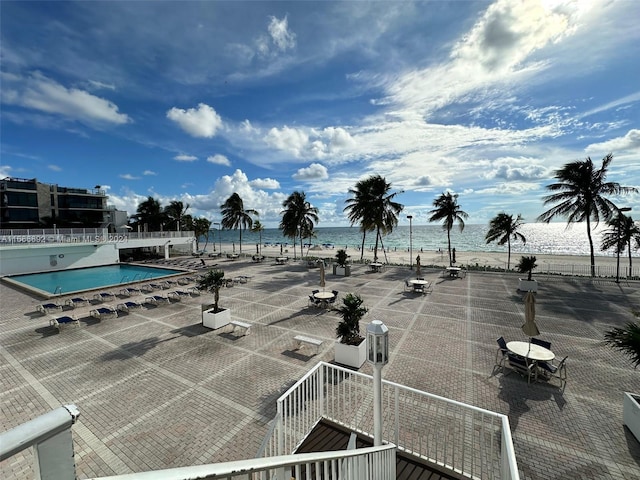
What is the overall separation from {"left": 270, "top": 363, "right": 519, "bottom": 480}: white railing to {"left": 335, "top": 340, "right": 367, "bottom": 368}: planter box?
4.96 feet

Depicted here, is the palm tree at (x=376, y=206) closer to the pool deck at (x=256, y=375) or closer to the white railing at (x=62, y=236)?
the pool deck at (x=256, y=375)

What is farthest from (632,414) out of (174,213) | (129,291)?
(174,213)

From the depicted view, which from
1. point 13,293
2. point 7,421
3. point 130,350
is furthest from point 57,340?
point 13,293

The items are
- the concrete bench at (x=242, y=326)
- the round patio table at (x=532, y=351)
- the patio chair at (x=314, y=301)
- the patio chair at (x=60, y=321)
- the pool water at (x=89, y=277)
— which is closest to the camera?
the round patio table at (x=532, y=351)

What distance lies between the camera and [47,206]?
48.5 metres

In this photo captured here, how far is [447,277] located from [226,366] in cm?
1880

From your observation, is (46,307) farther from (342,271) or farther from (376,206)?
(376,206)

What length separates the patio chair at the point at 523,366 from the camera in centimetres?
807

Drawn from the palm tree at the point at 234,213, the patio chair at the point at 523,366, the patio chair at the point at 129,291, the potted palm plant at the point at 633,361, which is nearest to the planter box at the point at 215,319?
the patio chair at the point at 129,291

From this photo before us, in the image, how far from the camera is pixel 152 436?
20.3 ft

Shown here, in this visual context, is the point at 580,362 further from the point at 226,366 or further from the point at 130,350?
the point at 130,350

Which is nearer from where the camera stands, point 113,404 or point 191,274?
point 113,404

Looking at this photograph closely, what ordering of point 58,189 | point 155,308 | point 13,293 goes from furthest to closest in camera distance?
1. point 58,189
2. point 13,293
3. point 155,308

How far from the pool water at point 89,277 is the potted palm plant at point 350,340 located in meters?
18.9
